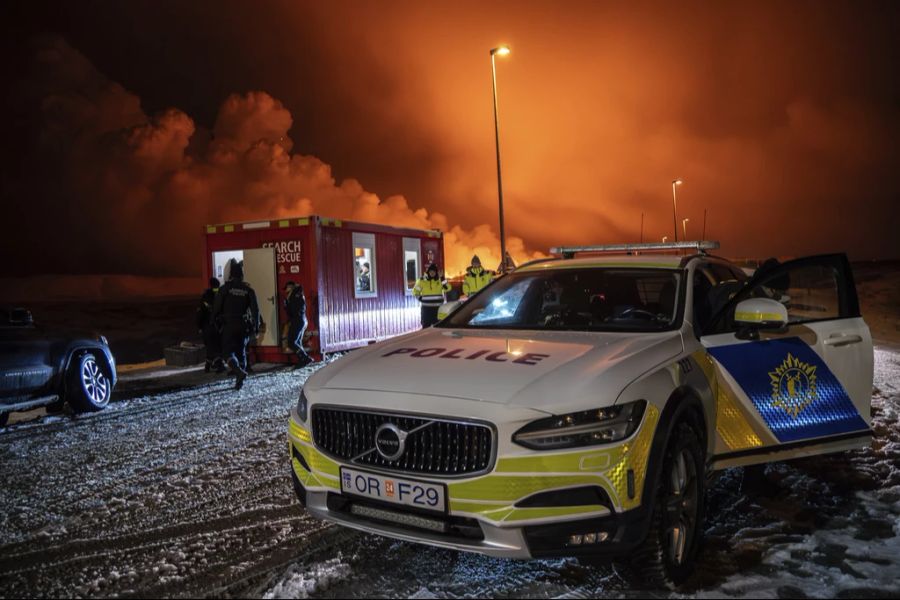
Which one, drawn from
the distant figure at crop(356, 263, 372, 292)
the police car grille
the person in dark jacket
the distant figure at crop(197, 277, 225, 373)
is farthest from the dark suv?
the distant figure at crop(356, 263, 372, 292)

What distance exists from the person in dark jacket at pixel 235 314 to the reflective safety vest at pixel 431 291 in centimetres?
441

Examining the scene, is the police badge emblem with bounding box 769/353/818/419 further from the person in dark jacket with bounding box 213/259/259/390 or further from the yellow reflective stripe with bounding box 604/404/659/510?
the person in dark jacket with bounding box 213/259/259/390

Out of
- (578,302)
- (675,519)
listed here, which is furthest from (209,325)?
(675,519)

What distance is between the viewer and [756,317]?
362 cm

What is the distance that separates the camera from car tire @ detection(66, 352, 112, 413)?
792cm

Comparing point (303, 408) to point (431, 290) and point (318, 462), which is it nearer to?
point (318, 462)

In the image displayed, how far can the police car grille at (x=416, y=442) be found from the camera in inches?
110

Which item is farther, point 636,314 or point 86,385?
point 86,385

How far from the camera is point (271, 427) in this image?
6887 millimetres

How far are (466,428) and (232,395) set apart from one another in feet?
23.1

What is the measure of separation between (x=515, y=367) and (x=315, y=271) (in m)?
9.63

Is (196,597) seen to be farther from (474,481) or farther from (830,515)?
(830,515)

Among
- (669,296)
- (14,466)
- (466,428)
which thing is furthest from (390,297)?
(466,428)

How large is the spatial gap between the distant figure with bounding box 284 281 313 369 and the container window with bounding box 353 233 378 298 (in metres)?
2.15
